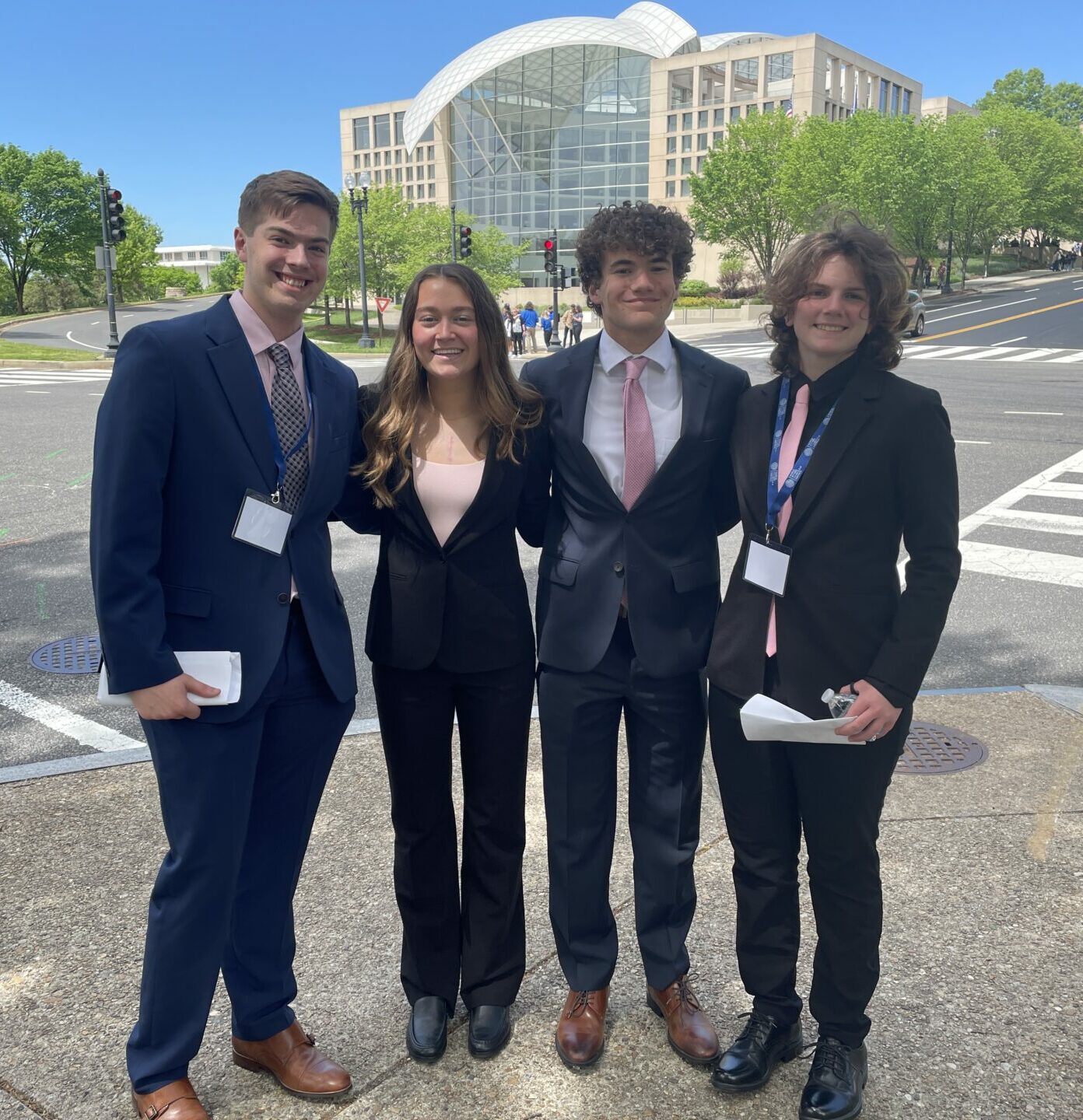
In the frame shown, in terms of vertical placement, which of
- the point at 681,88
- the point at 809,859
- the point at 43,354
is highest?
the point at 681,88

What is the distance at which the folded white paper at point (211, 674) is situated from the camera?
8.05 feet

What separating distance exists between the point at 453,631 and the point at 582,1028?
1162 mm

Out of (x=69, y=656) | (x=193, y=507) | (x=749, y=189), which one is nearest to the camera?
(x=193, y=507)

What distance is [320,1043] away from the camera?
9.55 ft

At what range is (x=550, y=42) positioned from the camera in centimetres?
9012

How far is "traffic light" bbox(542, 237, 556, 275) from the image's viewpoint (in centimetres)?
3747

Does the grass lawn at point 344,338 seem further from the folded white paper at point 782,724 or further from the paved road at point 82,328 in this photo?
the folded white paper at point 782,724

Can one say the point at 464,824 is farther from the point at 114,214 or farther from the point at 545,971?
the point at 114,214

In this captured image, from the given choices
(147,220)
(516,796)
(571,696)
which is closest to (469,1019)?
(516,796)

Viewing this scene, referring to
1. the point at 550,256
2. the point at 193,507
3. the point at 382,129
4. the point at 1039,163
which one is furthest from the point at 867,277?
the point at 382,129

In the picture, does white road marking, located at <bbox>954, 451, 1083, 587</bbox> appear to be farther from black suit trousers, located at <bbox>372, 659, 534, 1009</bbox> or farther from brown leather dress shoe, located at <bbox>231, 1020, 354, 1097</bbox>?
brown leather dress shoe, located at <bbox>231, 1020, 354, 1097</bbox>

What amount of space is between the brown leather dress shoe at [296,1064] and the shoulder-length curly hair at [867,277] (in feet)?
7.28

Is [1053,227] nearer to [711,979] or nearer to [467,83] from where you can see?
[467,83]

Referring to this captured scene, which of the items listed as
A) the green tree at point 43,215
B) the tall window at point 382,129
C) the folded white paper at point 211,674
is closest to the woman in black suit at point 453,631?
the folded white paper at point 211,674
